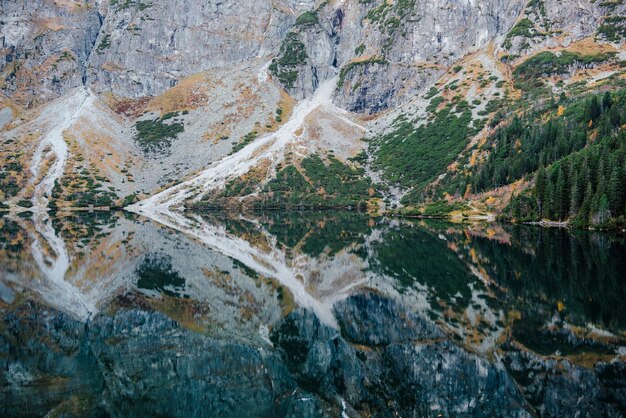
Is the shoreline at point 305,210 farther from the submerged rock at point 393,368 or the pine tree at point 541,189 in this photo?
the submerged rock at point 393,368

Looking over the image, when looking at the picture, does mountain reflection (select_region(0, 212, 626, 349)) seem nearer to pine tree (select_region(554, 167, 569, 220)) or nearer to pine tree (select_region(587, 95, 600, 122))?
pine tree (select_region(554, 167, 569, 220))

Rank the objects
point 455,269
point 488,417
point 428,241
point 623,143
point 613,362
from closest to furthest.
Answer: point 488,417
point 613,362
point 455,269
point 428,241
point 623,143

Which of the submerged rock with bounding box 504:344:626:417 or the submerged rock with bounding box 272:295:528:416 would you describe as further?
the submerged rock with bounding box 272:295:528:416

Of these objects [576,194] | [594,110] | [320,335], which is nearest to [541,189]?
[576,194]

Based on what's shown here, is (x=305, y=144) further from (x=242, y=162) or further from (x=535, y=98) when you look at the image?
(x=535, y=98)

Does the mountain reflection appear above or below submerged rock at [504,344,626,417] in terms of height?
below

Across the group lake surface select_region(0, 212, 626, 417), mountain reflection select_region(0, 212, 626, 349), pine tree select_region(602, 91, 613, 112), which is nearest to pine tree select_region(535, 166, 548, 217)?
mountain reflection select_region(0, 212, 626, 349)

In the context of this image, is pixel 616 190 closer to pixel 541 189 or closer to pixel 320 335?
pixel 541 189

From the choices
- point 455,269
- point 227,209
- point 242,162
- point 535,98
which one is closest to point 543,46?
point 535,98
